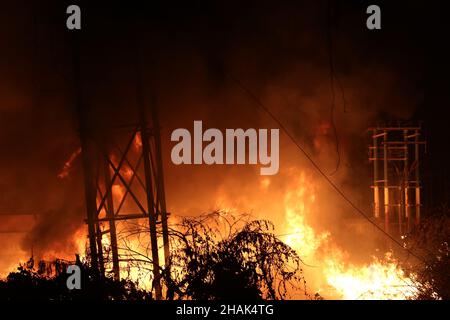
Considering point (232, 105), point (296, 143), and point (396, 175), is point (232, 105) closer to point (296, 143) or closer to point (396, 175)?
point (296, 143)

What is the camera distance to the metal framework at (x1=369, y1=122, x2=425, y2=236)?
17094 mm

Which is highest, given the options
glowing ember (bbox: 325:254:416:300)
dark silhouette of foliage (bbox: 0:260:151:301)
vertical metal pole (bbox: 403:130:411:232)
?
vertical metal pole (bbox: 403:130:411:232)

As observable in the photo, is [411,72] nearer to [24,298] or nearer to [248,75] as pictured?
[248,75]

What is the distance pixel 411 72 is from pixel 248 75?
531cm

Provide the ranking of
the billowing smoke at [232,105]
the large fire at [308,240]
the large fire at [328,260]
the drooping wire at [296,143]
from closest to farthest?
the large fire at [328,260] < the large fire at [308,240] < the billowing smoke at [232,105] < the drooping wire at [296,143]

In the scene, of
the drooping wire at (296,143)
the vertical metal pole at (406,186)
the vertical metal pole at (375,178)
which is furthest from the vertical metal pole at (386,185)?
the drooping wire at (296,143)

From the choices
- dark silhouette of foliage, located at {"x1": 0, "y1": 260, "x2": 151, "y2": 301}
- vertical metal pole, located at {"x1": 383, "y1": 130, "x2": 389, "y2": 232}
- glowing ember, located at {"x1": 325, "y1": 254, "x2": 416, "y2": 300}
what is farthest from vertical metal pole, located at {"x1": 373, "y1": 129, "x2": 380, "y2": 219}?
dark silhouette of foliage, located at {"x1": 0, "y1": 260, "x2": 151, "y2": 301}

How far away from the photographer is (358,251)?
18031mm

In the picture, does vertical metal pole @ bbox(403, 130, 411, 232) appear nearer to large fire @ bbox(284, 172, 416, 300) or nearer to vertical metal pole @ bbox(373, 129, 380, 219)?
vertical metal pole @ bbox(373, 129, 380, 219)

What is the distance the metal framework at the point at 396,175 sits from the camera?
17094 mm

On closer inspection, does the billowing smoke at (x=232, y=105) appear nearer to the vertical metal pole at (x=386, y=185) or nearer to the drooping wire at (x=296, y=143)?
the drooping wire at (x=296, y=143)
